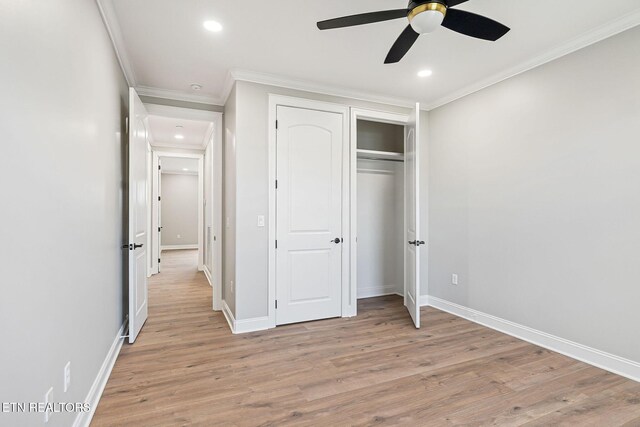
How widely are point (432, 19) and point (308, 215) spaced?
7.37ft

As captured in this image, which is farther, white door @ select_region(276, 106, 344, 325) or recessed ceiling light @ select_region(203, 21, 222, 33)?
white door @ select_region(276, 106, 344, 325)

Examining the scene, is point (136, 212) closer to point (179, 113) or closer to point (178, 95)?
point (179, 113)

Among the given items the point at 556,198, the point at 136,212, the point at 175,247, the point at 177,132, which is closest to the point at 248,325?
the point at 136,212

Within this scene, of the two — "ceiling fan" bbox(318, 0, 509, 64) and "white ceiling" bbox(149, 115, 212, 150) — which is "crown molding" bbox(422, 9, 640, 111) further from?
"white ceiling" bbox(149, 115, 212, 150)

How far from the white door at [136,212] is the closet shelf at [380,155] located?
2.47m

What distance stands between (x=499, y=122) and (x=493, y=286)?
1.73 meters

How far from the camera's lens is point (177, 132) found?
5.57 metres

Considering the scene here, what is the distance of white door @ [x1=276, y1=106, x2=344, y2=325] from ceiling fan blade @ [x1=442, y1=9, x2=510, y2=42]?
1883mm

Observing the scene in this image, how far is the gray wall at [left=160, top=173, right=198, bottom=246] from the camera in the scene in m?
10.6

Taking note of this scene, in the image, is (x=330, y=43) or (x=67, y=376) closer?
(x=67, y=376)

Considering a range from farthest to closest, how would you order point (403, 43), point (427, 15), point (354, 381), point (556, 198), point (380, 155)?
point (380, 155) → point (556, 198) → point (354, 381) → point (403, 43) → point (427, 15)

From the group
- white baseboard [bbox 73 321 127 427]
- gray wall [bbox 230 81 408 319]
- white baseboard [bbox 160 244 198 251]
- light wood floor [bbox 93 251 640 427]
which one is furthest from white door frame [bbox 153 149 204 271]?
white baseboard [bbox 160 244 198 251]

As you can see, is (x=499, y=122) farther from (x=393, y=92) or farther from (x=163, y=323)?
(x=163, y=323)

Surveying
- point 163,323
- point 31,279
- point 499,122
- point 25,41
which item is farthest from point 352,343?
point 25,41
